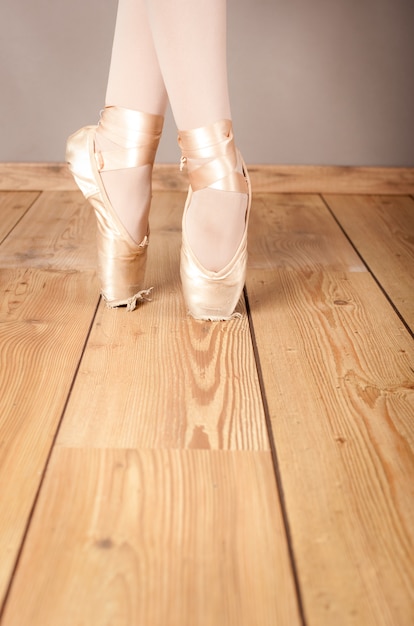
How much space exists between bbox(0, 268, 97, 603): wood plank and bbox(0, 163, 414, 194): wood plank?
1.89 feet

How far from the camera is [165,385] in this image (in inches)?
33.8

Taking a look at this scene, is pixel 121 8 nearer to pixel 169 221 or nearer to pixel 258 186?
pixel 169 221

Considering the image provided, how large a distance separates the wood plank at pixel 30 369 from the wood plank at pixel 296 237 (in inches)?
13.1

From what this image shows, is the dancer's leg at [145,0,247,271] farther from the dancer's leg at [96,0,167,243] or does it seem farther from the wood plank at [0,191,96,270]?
the wood plank at [0,191,96,270]

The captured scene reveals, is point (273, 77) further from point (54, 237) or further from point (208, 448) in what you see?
point (208, 448)

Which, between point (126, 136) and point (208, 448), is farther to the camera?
point (126, 136)

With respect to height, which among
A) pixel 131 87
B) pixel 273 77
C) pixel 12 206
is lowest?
pixel 12 206

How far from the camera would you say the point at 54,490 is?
2.20 ft

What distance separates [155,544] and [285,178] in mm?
1283

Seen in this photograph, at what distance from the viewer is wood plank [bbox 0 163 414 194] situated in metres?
1.74

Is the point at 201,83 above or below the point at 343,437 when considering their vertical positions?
above

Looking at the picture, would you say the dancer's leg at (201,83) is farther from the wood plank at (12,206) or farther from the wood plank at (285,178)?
the wood plank at (285,178)

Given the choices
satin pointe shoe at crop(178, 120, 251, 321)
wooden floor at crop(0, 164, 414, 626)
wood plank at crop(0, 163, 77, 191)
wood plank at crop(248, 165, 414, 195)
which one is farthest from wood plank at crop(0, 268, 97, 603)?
wood plank at crop(248, 165, 414, 195)

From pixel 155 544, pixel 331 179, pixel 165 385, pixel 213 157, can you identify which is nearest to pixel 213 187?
pixel 213 157
